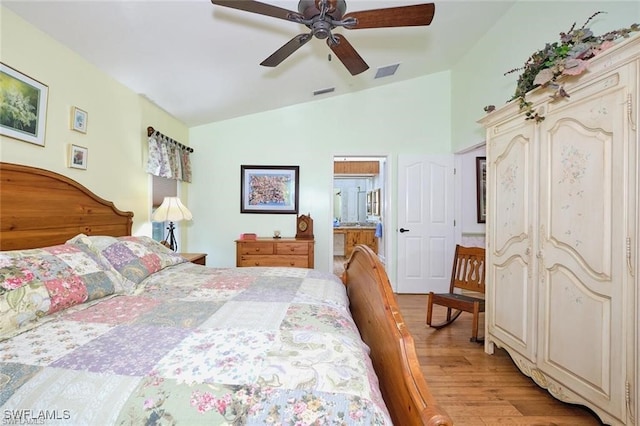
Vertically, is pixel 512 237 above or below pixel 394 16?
below

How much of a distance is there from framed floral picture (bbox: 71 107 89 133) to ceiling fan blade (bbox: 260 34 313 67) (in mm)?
1472

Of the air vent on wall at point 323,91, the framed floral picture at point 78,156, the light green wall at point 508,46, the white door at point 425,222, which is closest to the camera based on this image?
the light green wall at point 508,46

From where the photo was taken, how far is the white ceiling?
188 cm

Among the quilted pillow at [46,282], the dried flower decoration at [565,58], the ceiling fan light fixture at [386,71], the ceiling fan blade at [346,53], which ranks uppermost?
the ceiling fan light fixture at [386,71]

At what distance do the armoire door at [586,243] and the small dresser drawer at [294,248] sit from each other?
2450 mm

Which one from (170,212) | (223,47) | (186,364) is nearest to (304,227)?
(170,212)

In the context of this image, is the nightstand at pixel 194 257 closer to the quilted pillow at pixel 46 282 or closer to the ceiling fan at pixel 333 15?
the quilted pillow at pixel 46 282

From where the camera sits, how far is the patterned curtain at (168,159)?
3.02 metres

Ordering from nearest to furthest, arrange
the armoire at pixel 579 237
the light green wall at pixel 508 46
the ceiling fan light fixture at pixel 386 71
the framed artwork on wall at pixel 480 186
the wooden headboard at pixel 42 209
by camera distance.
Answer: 1. the armoire at pixel 579 237
2. the wooden headboard at pixel 42 209
3. the light green wall at pixel 508 46
4. the ceiling fan light fixture at pixel 386 71
5. the framed artwork on wall at pixel 480 186

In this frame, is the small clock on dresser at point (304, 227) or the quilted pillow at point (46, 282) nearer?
the quilted pillow at point (46, 282)

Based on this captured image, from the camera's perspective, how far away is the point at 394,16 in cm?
162

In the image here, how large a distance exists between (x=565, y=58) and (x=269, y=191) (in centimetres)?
337

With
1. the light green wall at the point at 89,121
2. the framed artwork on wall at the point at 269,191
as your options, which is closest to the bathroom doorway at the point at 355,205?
the framed artwork on wall at the point at 269,191

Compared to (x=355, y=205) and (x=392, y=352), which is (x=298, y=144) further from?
(x=355, y=205)
